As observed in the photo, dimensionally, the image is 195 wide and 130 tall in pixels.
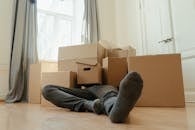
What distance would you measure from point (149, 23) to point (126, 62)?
4.47 feet

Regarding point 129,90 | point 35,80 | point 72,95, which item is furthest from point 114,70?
point 35,80

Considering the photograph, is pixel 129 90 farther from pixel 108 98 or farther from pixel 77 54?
pixel 77 54

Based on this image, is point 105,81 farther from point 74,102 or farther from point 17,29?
point 17,29

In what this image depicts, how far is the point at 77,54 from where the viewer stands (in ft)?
7.92

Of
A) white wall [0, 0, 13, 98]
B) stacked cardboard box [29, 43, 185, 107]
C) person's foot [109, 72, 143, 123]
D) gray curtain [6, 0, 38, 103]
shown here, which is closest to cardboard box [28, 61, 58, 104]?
gray curtain [6, 0, 38, 103]

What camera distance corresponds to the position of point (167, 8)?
295 cm

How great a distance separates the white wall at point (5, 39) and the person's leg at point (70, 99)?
166cm

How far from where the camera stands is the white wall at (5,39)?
308 cm

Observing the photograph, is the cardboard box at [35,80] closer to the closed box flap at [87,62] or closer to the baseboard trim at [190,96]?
the closed box flap at [87,62]

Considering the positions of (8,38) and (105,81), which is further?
(8,38)

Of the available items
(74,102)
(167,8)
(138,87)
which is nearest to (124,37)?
(167,8)

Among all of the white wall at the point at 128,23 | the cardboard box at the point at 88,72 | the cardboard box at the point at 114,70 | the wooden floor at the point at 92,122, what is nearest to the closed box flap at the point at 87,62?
the cardboard box at the point at 88,72

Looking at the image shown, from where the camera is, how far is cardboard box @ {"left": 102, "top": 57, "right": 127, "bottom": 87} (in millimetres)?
2135

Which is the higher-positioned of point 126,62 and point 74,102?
point 126,62
